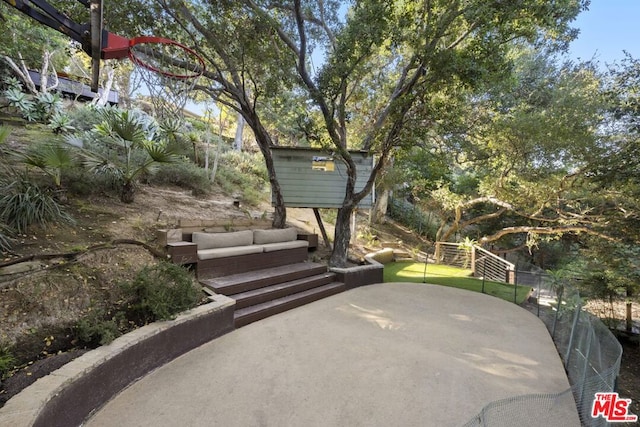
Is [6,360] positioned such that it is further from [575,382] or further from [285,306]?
[575,382]

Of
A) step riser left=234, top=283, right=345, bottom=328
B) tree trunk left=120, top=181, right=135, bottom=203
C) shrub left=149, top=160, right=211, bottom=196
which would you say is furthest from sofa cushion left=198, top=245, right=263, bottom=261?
shrub left=149, top=160, right=211, bottom=196

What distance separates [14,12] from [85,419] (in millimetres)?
9073

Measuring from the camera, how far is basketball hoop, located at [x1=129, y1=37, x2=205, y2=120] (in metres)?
4.32

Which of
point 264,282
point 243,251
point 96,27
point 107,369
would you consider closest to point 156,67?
point 96,27

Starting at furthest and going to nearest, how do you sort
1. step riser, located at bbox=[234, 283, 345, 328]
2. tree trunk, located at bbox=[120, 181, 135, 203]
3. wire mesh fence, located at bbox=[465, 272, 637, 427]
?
tree trunk, located at bbox=[120, 181, 135, 203]
step riser, located at bbox=[234, 283, 345, 328]
wire mesh fence, located at bbox=[465, 272, 637, 427]

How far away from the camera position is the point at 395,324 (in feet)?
15.1

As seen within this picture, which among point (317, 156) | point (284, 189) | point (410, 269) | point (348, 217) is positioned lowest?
point (410, 269)

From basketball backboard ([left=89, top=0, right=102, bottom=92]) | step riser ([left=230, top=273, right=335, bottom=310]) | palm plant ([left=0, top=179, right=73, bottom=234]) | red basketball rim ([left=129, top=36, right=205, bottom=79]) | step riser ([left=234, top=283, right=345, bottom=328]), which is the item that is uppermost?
red basketball rim ([left=129, top=36, right=205, bottom=79])

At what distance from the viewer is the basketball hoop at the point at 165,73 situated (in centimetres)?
432

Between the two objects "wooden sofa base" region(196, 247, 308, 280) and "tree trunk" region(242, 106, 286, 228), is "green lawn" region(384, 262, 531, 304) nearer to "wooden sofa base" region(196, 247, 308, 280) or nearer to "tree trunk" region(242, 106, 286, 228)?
"wooden sofa base" region(196, 247, 308, 280)

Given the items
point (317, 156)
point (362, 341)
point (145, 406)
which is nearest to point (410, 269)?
point (317, 156)

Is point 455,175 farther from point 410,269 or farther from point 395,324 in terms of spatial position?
point 395,324

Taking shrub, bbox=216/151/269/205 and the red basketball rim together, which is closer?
the red basketball rim

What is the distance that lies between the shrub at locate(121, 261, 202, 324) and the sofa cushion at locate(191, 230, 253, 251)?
4.54 feet
